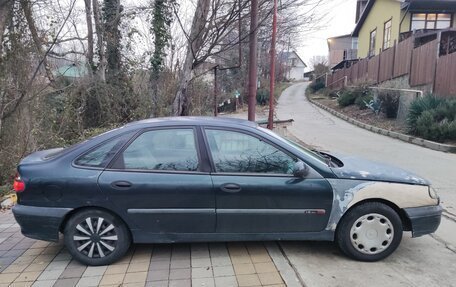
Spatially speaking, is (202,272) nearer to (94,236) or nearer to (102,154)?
(94,236)

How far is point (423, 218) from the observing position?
12.2ft

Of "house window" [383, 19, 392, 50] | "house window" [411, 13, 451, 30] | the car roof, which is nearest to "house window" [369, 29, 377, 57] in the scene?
"house window" [383, 19, 392, 50]

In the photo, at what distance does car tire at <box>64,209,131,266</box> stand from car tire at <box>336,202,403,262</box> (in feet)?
7.48

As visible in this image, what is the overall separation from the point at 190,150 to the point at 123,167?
0.69 m

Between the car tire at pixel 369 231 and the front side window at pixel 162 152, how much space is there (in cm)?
168

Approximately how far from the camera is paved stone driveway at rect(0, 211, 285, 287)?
334 centimetres

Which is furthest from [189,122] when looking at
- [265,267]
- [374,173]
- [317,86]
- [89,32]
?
[317,86]

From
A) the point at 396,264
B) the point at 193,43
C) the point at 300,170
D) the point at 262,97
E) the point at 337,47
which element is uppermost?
the point at 337,47

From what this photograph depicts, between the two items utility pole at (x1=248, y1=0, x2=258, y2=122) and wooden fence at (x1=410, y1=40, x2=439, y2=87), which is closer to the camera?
utility pole at (x1=248, y1=0, x2=258, y2=122)

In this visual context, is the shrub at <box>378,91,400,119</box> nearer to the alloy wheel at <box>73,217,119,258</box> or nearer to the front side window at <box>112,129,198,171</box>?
the front side window at <box>112,129,198,171</box>

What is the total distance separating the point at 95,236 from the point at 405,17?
87.2 ft

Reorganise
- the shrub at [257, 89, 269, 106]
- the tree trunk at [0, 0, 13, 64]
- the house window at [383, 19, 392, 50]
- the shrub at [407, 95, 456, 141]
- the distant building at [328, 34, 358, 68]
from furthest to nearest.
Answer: the distant building at [328, 34, 358, 68] < the shrub at [257, 89, 269, 106] < the house window at [383, 19, 392, 50] < the shrub at [407, 95, 456, 141] < the tree trunk at [0, 0, 13, 64]

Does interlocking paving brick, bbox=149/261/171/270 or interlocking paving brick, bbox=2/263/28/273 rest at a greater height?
interlocking paving brick, bbox=149/261/171/270

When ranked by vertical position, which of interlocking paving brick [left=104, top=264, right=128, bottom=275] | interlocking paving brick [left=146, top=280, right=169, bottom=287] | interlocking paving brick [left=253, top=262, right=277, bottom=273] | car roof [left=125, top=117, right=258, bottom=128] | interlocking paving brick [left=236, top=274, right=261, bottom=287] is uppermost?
car roof [left=125, top=117, right=258, bottom=128]
